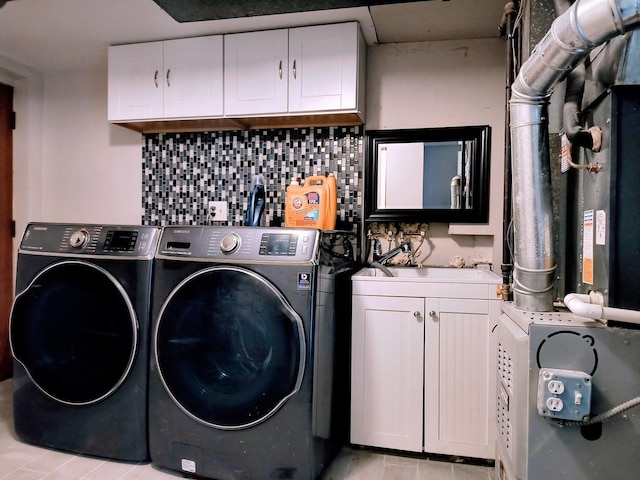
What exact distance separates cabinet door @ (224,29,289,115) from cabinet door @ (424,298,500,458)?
4.57 feet

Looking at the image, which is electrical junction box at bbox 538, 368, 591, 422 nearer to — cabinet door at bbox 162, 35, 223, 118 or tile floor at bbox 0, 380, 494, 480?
tile floor at bbox 0, 380, 494, 480

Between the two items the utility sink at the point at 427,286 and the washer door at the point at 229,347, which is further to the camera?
the utility sink at the point at 427,286

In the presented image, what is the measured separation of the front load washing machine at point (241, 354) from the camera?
1621 mm

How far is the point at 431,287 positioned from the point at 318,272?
0.58m

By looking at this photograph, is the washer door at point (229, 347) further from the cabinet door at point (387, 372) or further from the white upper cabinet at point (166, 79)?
the white upper cabinet at point (166, 79)

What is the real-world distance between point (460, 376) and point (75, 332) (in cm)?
182

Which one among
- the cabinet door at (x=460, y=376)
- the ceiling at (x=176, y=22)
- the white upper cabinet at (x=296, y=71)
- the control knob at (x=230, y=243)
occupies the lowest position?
the cabinet door at (x=460, y=376)

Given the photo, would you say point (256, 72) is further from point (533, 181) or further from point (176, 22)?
point (533, 181)

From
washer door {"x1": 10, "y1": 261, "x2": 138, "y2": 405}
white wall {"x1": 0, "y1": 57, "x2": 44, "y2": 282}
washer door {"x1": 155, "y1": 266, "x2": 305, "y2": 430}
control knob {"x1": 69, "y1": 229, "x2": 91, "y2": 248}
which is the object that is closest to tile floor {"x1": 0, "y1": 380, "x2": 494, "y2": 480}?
washer door {"x1": 10, "y1": 261, "x2": 138, "y2": 405}

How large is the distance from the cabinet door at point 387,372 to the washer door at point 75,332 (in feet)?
3.44

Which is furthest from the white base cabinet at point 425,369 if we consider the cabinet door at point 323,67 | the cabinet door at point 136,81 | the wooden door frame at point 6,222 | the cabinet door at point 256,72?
the wooden door frame at point 6,222

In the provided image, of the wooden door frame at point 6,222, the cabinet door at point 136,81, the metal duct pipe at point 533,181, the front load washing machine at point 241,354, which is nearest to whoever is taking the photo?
the metal duct pipe at point 533,181

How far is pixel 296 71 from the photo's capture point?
2.23 metres

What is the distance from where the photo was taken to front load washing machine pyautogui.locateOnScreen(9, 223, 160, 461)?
1.83 meters
